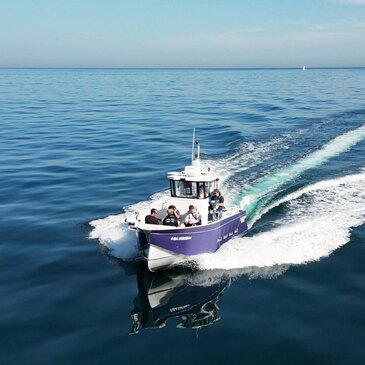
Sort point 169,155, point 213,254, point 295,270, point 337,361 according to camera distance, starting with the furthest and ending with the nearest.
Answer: point 169,155 → point 213,254 → point 295,270 → point 337,361

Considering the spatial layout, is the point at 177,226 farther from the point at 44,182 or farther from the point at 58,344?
the point at 44,182

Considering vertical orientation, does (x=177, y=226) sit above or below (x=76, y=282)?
above

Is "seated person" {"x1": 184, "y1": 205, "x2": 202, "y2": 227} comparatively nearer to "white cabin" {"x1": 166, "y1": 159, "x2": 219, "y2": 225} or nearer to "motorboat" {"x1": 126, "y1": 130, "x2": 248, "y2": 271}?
"motorboat" {"x1": 126, "y1": 130, "x2": 248, "y2": 271}

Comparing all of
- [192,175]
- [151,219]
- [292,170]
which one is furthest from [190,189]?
[292,170]

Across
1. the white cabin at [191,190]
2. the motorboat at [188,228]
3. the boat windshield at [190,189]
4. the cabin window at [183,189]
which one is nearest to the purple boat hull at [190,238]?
the motorboat at [188,228]

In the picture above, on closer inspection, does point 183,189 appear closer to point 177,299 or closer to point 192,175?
point 192,175

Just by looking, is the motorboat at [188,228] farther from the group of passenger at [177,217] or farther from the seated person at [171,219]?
the seated person at [171,219]

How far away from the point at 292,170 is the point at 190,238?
17837 millimetres

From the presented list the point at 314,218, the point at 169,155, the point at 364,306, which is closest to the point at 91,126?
the point at 169,155

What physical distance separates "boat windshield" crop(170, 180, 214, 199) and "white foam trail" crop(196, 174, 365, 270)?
9.44 feet

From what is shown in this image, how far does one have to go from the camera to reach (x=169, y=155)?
4400 cm

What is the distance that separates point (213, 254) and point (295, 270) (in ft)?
12.6

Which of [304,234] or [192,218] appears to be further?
[304,234]

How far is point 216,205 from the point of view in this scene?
77.6 feet
